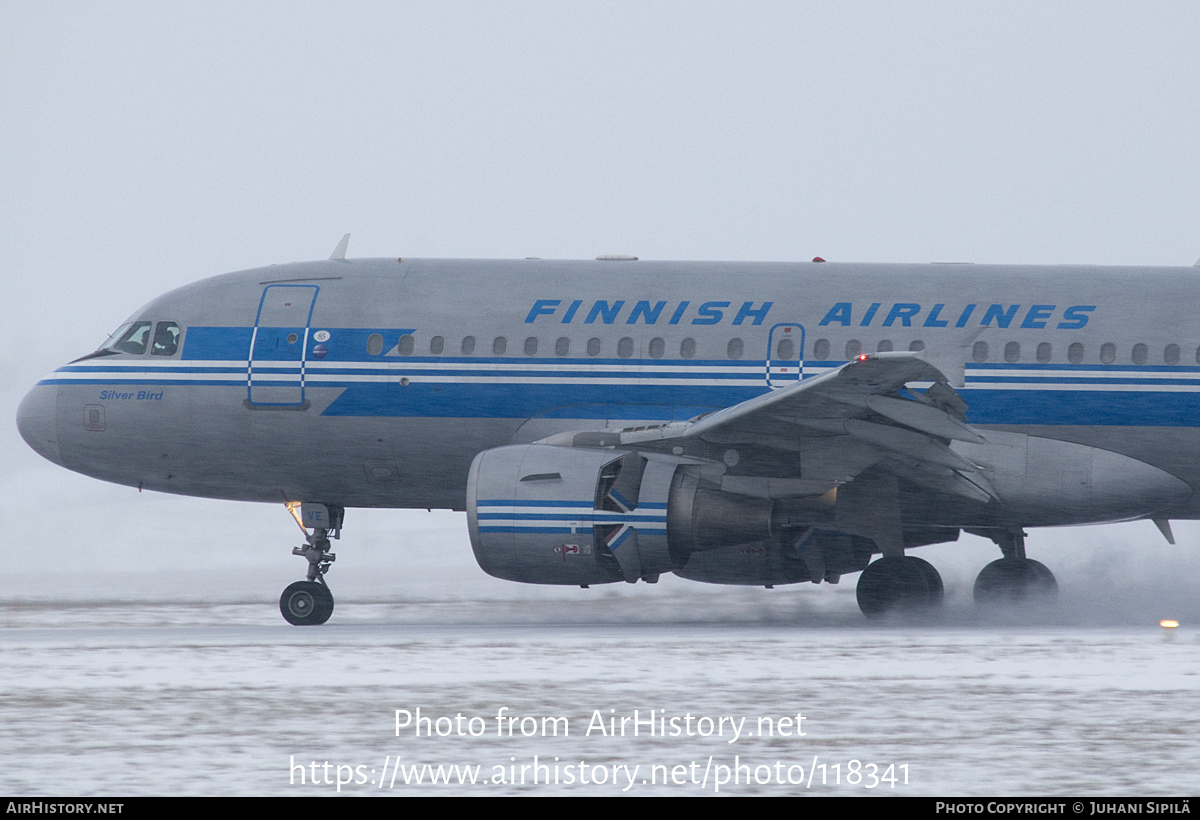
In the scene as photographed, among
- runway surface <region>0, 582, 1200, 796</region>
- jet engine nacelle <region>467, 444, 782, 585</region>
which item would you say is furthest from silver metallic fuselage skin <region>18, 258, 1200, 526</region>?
runway surface <region>0, 582, 1200, 796</region>

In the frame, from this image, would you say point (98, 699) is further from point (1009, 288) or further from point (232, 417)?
point (1009, 288)

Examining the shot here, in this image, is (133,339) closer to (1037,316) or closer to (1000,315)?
(1000,315)

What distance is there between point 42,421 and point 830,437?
998cm

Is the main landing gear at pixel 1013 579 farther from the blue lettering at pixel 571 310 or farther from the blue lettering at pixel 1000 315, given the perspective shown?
the blue lettering at pixel 571 310

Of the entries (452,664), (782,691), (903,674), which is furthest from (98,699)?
(903,674)

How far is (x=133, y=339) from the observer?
1739cm

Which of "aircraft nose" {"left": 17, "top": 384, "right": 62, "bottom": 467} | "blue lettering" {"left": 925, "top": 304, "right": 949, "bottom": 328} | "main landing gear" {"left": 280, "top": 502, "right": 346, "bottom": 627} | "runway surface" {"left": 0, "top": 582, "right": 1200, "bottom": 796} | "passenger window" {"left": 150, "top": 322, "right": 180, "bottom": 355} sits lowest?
"runway surface" {"left": 0, "top": 582, "right": 1200, "bottom": 796}

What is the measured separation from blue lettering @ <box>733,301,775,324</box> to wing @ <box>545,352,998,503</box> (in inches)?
73.8

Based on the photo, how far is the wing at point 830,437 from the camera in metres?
14.2

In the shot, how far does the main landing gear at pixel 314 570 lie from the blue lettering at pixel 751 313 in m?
5.78

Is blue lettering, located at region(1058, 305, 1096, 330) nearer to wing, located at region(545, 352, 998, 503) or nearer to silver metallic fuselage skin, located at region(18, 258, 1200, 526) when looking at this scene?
silver metallic fuselage skin, located at region(18, 258, 1200, 526)

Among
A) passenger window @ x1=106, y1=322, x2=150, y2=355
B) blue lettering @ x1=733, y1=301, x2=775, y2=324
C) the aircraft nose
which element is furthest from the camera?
passenger window @ x1=106, y1=322, x2=150, y2=355

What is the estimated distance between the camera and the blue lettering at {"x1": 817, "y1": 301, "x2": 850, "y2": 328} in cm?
1634

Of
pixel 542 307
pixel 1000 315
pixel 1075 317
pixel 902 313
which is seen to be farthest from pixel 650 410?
pixel 1075 317
